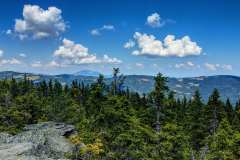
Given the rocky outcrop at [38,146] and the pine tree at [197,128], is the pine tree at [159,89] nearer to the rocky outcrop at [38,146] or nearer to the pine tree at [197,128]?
the rocky outcrop at [38,146]

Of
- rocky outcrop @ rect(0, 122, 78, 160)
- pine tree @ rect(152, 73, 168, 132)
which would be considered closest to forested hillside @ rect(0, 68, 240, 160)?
pine tree @ rect(152, 73, 168, 132)

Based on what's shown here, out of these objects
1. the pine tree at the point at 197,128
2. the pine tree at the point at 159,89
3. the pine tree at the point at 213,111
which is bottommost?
the pine tree at the point at 197,128

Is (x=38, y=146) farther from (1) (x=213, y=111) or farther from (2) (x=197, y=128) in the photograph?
(1) (x=213, y=111)

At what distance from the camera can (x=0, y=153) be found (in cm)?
3681

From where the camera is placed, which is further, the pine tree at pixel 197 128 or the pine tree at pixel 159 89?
the pine tree at pixel 197 128

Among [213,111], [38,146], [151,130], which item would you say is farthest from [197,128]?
[38,146]

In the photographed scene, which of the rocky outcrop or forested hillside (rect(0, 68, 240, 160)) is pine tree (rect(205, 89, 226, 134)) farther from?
the rocky outcrop

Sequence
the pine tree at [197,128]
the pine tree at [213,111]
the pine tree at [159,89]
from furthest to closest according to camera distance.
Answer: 1. the pine tree at [197,128]
2. the pine tree at [213,111]
3. the pine tree at [159,89]

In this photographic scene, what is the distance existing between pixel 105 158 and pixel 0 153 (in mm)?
19029

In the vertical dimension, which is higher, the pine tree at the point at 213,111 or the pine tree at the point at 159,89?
the pine tree at the point at 159,89

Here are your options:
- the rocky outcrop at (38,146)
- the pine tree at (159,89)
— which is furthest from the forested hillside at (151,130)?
the rocky outcrop at (38,146)

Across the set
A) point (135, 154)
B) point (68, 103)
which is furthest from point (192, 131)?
point (68, 103)

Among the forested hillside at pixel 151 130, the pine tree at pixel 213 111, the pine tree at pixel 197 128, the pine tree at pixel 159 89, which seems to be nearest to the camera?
the forested hillside at pixel 151 130

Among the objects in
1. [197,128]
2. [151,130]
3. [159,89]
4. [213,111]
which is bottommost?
[197,128]
